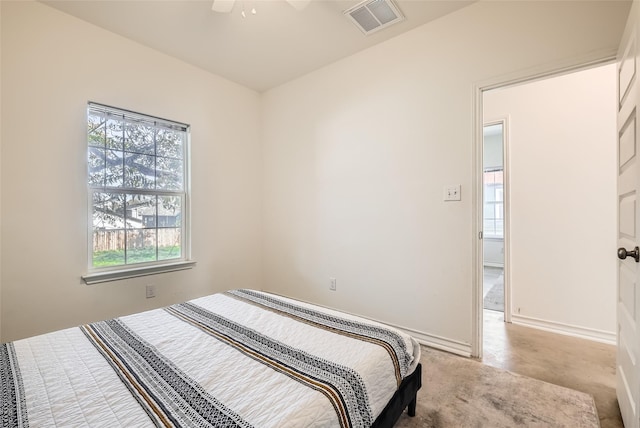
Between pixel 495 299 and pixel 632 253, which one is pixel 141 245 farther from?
pixel 495 299

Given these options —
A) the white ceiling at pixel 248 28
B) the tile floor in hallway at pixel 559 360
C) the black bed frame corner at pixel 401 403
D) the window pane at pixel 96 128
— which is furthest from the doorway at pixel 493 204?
the window pane at pixel 96 128

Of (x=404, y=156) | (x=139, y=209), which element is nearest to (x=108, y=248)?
(x=139, y=209)

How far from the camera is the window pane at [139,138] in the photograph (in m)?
2.57

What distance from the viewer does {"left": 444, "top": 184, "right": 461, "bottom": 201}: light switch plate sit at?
2188 millimetres

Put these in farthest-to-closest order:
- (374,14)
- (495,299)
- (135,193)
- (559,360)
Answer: (495,299) < (135,193) < (374,14) < (559,360)

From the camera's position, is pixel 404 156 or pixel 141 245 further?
pixel 141 245

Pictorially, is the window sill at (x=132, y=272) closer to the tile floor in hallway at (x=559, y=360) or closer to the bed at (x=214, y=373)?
the bed at (x=214, y=373)

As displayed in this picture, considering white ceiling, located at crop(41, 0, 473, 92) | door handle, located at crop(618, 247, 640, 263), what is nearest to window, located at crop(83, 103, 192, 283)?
white ceiling, located at crop(41, 0, 473, 92)

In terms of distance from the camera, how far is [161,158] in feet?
9.15

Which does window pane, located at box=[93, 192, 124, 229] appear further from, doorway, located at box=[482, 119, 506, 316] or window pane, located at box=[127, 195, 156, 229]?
doorway, located at box=[482, 119, 506, 316]

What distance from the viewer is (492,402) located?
1.61 m

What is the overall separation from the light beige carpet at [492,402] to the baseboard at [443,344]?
0.56ft

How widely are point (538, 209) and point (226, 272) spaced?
10.7 ft

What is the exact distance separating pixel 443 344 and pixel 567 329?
4.20 ft
